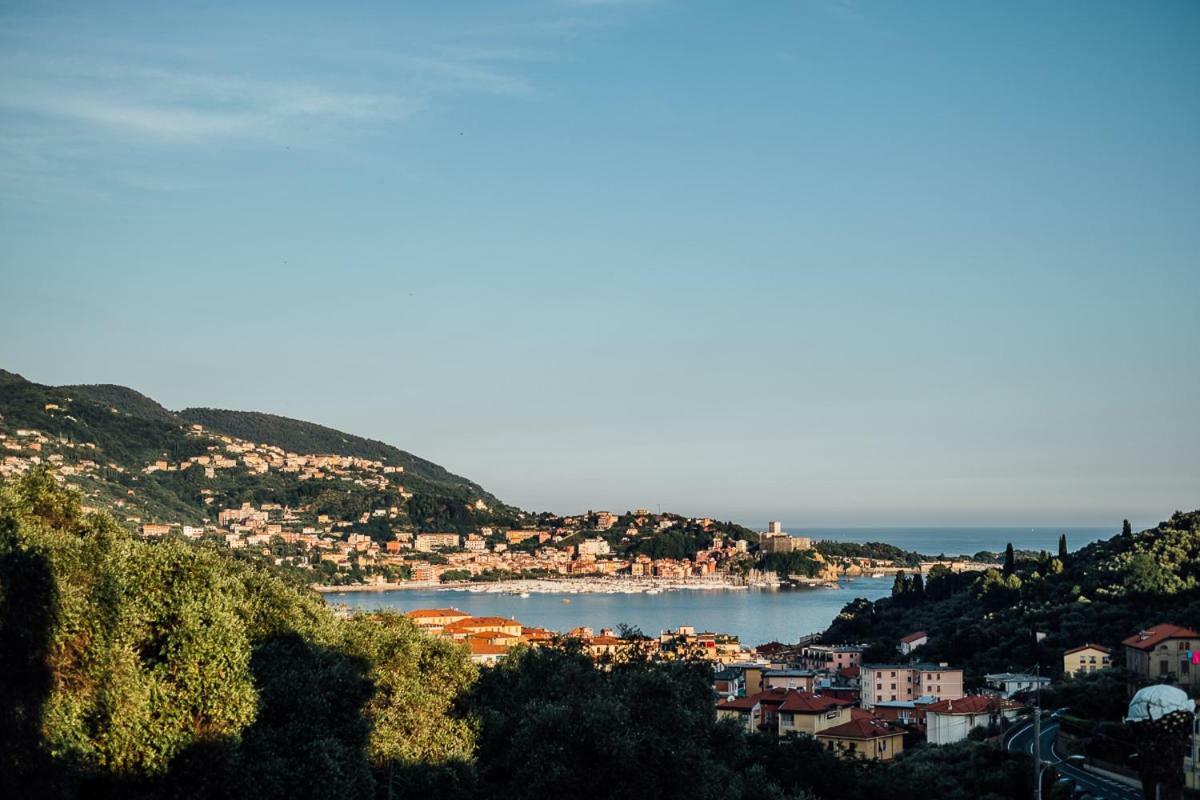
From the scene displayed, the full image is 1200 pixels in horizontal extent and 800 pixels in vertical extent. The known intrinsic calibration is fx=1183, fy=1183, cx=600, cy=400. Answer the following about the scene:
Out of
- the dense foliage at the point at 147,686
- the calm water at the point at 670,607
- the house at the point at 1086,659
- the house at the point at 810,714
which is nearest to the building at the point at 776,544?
the calm water at the point at 670,607

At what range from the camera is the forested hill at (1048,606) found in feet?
119

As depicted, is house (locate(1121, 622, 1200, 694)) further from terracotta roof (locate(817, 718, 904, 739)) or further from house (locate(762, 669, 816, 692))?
house (locate(762, 669, 816, 692))

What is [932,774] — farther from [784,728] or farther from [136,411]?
[136,411]

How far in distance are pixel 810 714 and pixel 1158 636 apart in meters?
8.80

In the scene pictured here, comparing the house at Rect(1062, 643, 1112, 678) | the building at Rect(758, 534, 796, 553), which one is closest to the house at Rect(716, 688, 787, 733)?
the house at Rect(1062, 643, 1112, 678)

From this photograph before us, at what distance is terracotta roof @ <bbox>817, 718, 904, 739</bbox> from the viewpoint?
82.7 ft

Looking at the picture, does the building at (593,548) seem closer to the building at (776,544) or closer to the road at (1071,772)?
the building at (776,544)

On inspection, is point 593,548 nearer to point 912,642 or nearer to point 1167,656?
point 912,642

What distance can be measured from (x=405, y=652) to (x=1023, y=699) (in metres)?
18.2

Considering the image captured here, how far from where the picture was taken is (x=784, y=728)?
27.1 metres

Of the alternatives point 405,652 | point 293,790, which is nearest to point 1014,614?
point 405,652

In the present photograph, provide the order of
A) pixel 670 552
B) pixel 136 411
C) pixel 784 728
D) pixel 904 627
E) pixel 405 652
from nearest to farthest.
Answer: pixel 405 652
pixel 784 728
pixel 904 627
pixel 670 552
pixel 136 411

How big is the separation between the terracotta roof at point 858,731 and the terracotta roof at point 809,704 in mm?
677

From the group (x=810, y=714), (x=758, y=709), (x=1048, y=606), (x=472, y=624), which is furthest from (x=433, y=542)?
(x=810, y=714)
